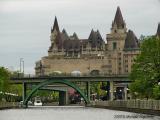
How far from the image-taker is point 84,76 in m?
169

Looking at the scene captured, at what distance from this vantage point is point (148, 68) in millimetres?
95125

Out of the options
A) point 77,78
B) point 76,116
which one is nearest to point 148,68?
point 76,116

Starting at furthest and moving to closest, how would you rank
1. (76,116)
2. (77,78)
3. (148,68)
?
(77,78) < (148,68) < (76,116)

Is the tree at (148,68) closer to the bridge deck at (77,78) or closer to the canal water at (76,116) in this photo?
the canal water at (76,116)

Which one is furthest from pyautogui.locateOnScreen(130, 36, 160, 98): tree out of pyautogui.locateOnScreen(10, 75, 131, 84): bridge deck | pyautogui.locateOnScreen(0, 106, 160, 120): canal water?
pyautogui.locateOnScreen(10, 75, 131, 84): bridge deck

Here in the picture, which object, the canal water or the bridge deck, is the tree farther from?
the bridge deck

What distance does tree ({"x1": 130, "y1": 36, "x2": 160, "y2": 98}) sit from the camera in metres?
93.2

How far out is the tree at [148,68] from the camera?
9325 centimetres

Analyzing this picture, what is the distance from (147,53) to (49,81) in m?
76.9

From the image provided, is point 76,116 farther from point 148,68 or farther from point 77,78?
point 77,78

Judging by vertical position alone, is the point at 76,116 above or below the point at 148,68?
below

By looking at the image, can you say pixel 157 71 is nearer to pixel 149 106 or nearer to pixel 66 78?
pixel 149 106

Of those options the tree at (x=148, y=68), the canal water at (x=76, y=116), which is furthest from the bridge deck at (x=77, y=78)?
the canal water at (x=76, y=116)

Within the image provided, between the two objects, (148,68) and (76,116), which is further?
(148,68)
